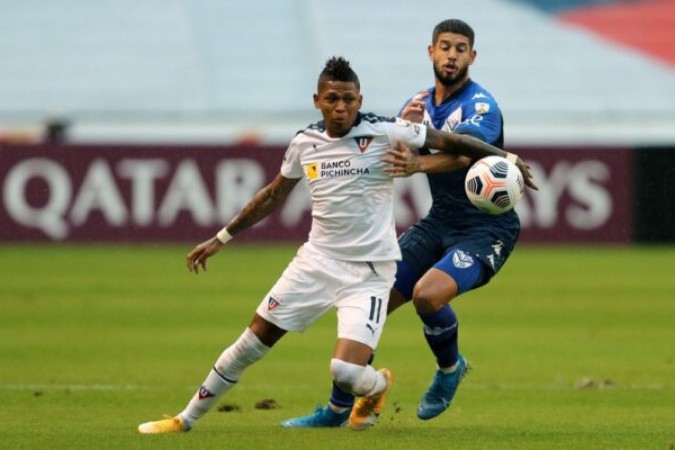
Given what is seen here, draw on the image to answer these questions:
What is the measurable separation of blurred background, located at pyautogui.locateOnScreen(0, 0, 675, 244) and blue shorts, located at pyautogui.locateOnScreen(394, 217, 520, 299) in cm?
1520

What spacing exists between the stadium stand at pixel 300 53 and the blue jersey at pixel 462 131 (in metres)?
21.7

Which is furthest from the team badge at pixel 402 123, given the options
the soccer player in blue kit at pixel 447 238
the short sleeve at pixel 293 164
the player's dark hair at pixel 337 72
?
the short sleeve at pixel 293 164

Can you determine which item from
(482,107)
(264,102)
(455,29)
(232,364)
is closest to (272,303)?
(232,364)

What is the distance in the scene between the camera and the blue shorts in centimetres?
978

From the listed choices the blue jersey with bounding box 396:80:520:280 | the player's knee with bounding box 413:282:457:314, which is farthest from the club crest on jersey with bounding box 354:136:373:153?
the player's knee with bounding box 413:282:457:314

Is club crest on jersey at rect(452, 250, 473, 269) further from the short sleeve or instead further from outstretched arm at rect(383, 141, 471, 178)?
the short sleeve

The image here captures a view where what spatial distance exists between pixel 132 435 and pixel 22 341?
637cm

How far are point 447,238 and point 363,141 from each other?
139 centimetres

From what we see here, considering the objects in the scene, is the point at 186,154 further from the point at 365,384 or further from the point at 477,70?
the point at 365,384

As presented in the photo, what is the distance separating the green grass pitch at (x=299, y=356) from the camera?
30.1 feet

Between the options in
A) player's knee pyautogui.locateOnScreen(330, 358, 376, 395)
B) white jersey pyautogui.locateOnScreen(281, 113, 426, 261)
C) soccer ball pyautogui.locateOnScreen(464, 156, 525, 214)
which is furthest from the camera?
soccer ball pyautogui.locateOnScreen(464, 156, 525, 214)

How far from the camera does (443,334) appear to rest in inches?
385

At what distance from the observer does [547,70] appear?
34.9m

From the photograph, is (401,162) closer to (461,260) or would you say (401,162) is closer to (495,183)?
(495,183)
